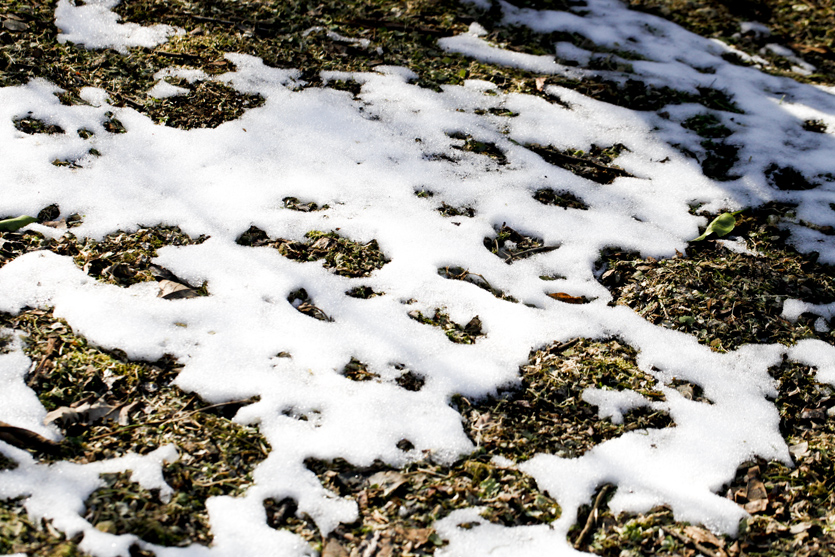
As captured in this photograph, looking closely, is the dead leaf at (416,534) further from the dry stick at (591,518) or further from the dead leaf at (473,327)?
the dead leaf at (473,327)

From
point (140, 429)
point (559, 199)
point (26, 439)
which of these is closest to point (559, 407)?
point (559, 199)

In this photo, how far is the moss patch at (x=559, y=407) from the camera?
2.45 metres

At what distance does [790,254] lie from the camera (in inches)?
135

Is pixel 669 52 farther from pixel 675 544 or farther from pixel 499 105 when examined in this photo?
pixel 675 544

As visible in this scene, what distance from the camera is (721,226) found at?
351 cm

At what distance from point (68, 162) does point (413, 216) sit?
2.06m

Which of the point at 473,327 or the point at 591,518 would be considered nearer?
the point at 591,518

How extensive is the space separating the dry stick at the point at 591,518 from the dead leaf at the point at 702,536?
12.4 inches

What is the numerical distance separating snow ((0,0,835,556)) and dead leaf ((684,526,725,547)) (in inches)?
1.7

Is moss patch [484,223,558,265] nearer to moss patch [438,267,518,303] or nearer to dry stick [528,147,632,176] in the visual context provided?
moss patch [438,267,518,303]

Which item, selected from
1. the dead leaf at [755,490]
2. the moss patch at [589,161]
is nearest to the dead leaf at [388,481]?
the dead leaf at [755,490]

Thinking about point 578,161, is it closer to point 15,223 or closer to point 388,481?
point 388,481

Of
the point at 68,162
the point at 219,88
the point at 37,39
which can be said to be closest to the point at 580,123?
the point at 219,88

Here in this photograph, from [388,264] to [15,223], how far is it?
1.93 meters
